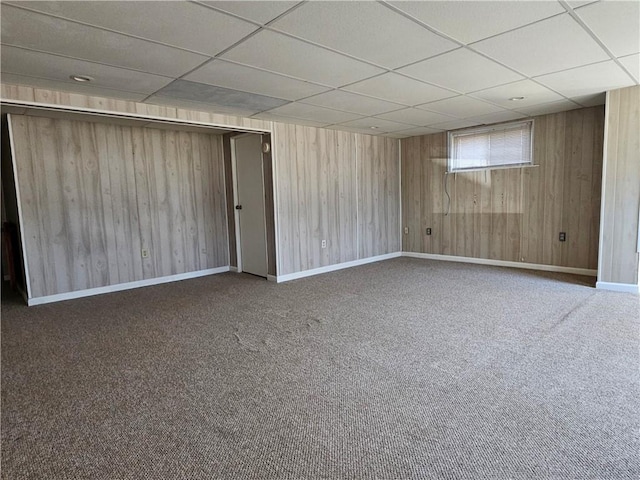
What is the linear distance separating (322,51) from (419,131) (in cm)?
377

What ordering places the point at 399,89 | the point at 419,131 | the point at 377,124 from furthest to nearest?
the point at 419,131 → the point at 377,124 → the point at 399,89

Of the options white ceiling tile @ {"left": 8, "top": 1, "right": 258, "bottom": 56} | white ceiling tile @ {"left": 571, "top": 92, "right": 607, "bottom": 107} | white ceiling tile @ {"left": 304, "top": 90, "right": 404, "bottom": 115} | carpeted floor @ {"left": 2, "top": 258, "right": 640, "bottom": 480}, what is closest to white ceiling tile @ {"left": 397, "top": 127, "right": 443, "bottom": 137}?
white ceiling tile @ {"left": 304, "top": 90, "right": 404, "bottom": 115}

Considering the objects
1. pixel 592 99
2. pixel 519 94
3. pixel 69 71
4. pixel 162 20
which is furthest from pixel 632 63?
pixel 69 71

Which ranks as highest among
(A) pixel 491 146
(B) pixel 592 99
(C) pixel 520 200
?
(B) pixel 592 99

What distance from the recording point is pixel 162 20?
214 cm

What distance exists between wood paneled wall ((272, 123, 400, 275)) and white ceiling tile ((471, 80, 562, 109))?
2.34 m

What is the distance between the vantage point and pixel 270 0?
1971 millimetres

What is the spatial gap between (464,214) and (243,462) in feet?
17.8

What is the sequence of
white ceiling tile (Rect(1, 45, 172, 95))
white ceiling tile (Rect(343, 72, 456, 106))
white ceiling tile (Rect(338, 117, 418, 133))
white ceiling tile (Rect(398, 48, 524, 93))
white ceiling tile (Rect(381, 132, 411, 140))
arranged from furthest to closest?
white ceiling tile (Rect(381, 132, 411, 140))
white ceiling tile (Rect(338, 117, 418, 133))
white ceiling tile (Rect(343, 72, 456, 106))
white ceiling tile (Rect(398, 48, 524, 93))
white ceiling tile (Rect(1, 45, 172, 95))

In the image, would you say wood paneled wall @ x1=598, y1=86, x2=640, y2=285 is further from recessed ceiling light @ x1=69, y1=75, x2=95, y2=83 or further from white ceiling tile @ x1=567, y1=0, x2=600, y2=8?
recessed ceiling light @ x1=69, y1=75, x2=95, y2=83

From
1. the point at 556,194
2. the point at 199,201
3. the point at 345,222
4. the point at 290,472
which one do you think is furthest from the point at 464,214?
the point at 290,472

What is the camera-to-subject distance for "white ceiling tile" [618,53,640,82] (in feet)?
9.83

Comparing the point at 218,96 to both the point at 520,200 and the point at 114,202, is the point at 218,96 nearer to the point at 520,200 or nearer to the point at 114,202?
the point at 114,202

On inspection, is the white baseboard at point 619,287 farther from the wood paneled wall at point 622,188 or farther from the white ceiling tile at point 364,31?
the white ceiling tile at point 364,31
